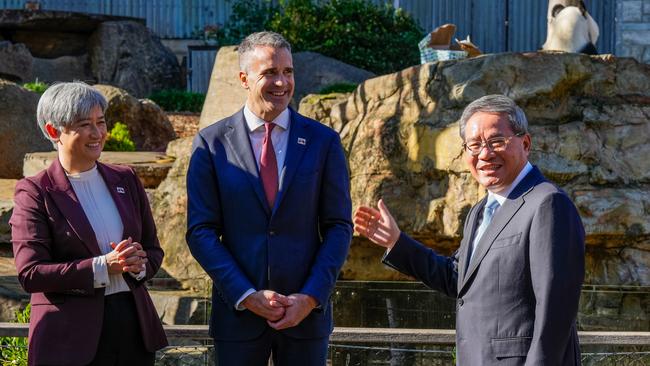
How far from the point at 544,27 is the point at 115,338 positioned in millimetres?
15687

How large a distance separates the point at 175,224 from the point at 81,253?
4855 millimetres

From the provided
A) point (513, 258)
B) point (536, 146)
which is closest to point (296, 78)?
point (536, 146)

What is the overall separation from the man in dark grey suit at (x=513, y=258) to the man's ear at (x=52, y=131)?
154 centimetres

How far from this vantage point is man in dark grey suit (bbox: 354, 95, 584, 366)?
3.49 meters

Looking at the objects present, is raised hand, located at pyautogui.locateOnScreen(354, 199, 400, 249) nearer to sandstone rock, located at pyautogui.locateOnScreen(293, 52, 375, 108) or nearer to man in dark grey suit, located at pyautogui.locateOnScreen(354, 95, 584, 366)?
man in dark grey suit, located at pyautogui.locateOnScreen(354, 95, 584, 366)

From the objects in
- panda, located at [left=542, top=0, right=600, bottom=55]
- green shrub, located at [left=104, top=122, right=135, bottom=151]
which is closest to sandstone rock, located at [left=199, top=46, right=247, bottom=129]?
green shrub, located at [left=104, top=122, right=135, bottom=151]

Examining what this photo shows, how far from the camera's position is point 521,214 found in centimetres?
366

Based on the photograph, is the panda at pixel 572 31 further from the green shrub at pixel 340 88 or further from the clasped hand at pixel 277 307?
the clasped hand at pixel 277 307

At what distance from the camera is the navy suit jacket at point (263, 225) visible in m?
4.13

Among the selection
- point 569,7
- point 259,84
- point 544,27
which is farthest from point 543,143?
point 544,27

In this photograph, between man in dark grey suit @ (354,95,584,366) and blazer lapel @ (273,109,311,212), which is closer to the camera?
man in dark grey suit @ (354,95,584,366)

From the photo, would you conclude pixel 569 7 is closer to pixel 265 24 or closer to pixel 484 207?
pixel 265 24

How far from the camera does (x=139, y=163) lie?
1026 centimetres

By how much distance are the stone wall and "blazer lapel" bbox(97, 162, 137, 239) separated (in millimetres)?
14439
